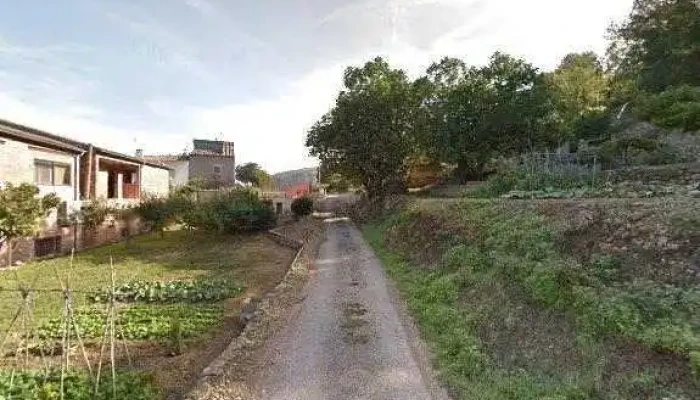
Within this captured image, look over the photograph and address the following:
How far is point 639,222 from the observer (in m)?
9.54

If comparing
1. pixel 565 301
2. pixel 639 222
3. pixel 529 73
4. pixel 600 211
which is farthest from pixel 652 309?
pixel 529 73

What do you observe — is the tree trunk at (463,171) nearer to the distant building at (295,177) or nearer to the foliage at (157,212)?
the foliage at (157,212)

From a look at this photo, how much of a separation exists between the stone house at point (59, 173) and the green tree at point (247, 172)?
36033 millimetres

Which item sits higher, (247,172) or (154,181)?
(247,172)

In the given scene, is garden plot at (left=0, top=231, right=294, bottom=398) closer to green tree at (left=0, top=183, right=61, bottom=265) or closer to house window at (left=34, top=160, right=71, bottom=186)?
green tree at (left=0, top=183, right=61, bottom=265)

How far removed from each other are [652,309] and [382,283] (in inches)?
350

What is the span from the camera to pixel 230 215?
27375 mm

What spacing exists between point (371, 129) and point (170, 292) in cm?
2310

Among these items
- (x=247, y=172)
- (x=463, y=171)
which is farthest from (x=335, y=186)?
(x=463, y=171)

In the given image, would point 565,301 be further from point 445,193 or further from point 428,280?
point 445,193

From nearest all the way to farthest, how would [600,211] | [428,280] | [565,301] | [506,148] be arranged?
[565,301] < [600,211] < [428,280] < [506,148]

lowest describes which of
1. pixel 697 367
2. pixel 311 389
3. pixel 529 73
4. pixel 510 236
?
pixel 311 389

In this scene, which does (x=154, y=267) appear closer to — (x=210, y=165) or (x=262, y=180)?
(x=210, y=165)

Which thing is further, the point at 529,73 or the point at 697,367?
the point at 529,73
